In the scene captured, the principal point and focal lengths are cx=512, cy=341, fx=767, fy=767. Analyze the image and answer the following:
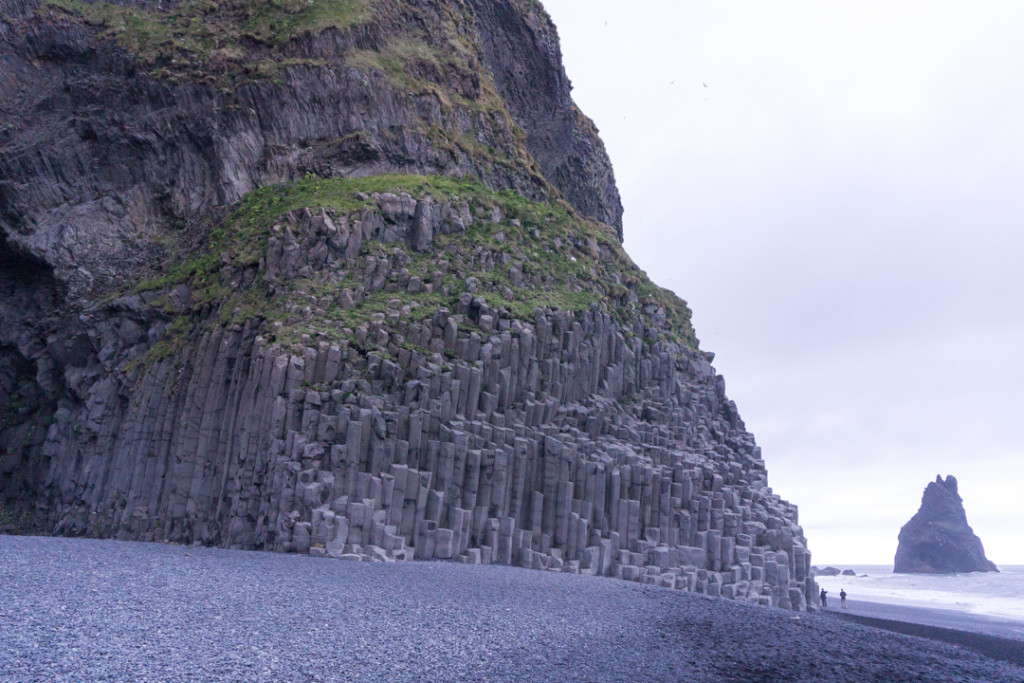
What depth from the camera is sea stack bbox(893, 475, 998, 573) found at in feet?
296

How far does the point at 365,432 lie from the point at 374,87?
16.4m

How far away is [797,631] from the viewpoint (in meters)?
14.8

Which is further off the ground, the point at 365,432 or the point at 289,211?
the point at 289,211

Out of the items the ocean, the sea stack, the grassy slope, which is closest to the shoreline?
the ocean

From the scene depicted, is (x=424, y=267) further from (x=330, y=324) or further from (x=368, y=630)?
(x=368, y=630)

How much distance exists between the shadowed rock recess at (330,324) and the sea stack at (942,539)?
73860 mm

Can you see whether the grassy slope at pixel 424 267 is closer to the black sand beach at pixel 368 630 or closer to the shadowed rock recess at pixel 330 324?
the shadowed rock recess at pixel 330 324

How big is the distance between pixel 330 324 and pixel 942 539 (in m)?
92.3

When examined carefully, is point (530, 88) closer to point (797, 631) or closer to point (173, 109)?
point (173, 109)

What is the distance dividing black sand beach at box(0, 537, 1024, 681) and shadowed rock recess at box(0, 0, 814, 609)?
364 cm

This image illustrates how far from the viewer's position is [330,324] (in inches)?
826

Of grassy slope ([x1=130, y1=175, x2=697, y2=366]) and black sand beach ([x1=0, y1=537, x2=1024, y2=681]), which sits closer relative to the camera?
black sand beach ([x1=0, y1=537, x2=1024, y2=681])

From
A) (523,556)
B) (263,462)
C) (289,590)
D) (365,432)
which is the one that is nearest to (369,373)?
(365,432)

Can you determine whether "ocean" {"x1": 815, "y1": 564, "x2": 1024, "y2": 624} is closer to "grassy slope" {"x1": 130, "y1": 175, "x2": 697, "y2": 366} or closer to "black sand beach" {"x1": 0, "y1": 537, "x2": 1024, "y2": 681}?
"grassy slope" {"x1": 130, "y1": 175, "x2": 697, "y2": 366}
